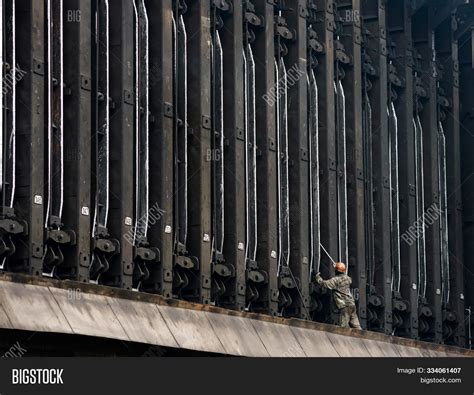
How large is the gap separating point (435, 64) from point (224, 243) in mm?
9326

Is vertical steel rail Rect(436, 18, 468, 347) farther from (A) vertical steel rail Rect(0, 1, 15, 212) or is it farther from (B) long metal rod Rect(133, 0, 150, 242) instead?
(A) vertical steel rail Rect(0, 1, 15, 212)

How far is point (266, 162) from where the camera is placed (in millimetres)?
26156

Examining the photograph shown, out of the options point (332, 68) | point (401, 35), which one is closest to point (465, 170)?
point (401, 35)

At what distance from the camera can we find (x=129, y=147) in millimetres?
22453

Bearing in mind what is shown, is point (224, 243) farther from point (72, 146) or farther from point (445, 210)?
point (445, 210)

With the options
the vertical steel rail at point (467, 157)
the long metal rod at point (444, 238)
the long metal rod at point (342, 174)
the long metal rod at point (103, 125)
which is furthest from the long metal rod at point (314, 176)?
the long metal rod at point (103, 125)

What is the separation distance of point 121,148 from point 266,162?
4411 millimetres

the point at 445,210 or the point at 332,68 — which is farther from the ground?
the point at 332,68

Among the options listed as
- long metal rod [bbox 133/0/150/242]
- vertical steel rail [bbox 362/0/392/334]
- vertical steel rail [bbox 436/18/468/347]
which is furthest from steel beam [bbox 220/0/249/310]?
vertical steel rail [bbox 436/18/468/347]

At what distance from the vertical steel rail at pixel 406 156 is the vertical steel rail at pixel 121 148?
9611mm

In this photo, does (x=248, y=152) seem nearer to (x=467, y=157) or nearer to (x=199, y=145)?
(x=199, y=145)

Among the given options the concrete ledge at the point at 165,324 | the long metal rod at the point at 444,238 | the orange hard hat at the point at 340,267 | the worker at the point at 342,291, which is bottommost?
the concrete ledge at the point at 165,324

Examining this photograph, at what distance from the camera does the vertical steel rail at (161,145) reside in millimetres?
23047

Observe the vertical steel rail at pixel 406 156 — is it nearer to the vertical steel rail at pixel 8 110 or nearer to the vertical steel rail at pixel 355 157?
the vertical steel rail at pixel 355 157
